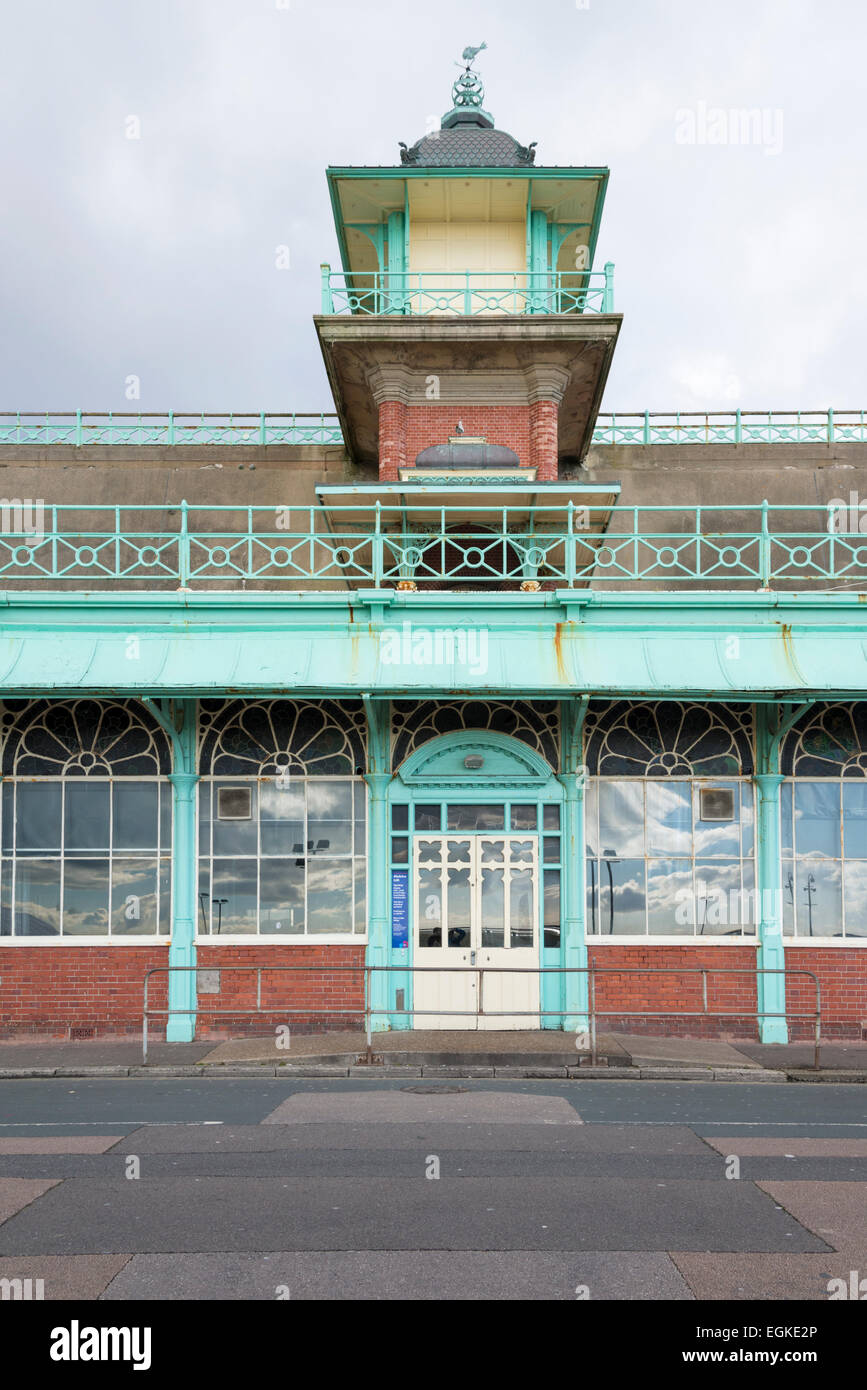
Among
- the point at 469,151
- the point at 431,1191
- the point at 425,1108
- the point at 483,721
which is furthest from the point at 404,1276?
the point at 469,151

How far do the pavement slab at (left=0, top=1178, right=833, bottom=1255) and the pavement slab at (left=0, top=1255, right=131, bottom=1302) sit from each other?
130 mm

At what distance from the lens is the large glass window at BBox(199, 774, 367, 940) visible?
574 inches

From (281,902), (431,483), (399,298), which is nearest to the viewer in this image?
(281,902)

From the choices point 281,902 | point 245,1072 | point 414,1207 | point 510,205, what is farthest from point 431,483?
point 414,1207

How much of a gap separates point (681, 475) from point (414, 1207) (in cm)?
2027

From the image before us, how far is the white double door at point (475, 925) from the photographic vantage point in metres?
14.4

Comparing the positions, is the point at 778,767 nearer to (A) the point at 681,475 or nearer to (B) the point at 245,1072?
(B) the point at 245,1072

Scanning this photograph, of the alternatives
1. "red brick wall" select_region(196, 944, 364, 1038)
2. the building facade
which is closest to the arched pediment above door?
the building facade

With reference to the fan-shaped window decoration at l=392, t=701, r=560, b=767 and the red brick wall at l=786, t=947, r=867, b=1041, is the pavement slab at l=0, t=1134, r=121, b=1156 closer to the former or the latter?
the fan-shaped window decoration at l=392, t=701, r=560, b=767

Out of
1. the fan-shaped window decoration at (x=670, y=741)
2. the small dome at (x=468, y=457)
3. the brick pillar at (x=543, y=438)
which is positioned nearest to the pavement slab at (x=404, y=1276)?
the fan-shaped window decoration at (x=670, y=741)

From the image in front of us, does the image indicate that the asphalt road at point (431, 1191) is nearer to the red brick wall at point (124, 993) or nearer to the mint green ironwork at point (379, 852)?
the red brick wall at point (124, 993)

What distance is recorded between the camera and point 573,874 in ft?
47.8

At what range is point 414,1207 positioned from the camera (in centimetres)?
758

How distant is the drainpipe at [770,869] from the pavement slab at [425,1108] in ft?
13.7
